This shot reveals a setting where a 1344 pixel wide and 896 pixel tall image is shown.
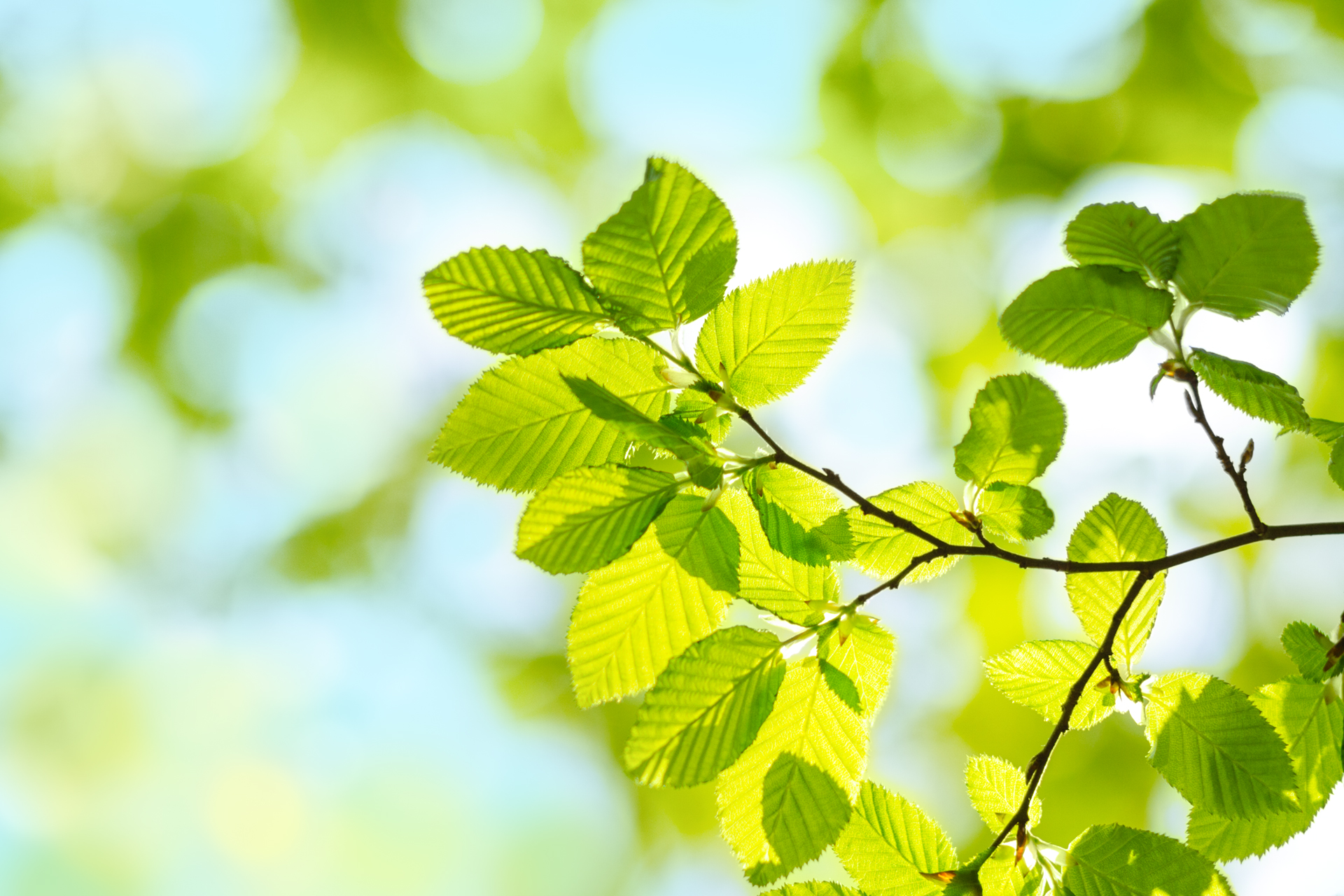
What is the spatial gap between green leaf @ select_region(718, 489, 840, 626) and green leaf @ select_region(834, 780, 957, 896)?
0.18m

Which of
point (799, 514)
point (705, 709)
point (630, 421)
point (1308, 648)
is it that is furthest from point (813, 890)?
point (1308, 648)

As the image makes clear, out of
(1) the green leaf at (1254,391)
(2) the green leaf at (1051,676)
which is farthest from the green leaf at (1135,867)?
(1) the green leaf at (1254,391)

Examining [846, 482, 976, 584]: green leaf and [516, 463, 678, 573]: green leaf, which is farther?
[846, 482, 976, 584]: green leaf

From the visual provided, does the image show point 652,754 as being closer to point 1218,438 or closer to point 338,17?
point 1218,438

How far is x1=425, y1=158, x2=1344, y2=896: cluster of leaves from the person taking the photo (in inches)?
23.5

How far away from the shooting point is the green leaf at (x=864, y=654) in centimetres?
68

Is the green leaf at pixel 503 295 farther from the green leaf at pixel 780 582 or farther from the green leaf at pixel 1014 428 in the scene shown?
the green leaf at pixel 1014 428

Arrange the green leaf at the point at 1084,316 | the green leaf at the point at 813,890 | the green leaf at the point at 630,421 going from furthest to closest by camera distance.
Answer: the green leaf at the point at 1084,316
the green leaf at the point at 813,890
the green leaf at the point at 630,421

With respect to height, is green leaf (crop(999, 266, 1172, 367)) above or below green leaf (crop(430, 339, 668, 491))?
below

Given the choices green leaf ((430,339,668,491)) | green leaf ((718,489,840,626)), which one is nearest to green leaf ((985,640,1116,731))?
green leaf ((718,489,840,626))

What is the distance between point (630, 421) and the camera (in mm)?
546

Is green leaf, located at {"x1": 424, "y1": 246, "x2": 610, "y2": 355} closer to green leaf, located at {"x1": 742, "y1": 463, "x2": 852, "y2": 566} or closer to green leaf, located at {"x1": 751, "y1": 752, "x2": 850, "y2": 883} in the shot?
green leaf, located at {"x1": 742, "y1": 463, "x2": 852, "y2": 566}

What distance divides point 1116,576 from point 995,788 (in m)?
0.22

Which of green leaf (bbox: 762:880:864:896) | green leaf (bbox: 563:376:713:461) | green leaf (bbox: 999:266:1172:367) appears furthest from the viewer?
green leaf (bbox: 999:266:1172:367)
